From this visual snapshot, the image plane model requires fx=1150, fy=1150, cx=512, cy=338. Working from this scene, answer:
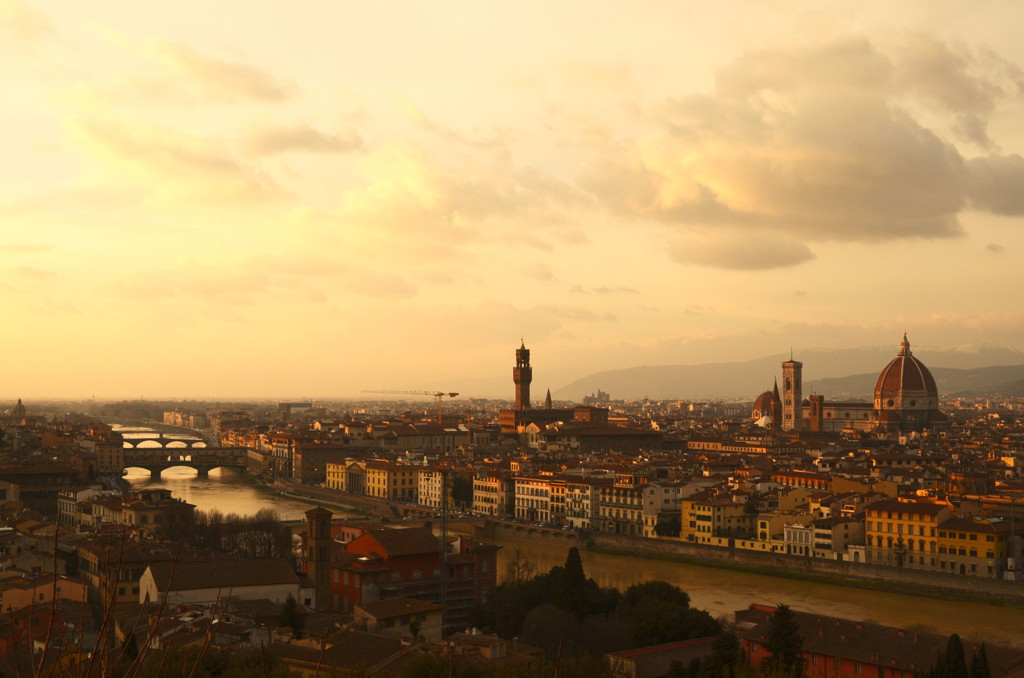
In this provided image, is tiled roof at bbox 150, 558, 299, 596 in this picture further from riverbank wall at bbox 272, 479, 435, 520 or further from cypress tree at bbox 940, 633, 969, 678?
riverbank wall at bbox 272, 479, 435, 520

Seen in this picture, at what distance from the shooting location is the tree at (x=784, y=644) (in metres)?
11.0

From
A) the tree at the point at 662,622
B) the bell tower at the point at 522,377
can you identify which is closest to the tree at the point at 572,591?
the tree at the point at 662,622

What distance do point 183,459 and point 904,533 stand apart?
31281mm

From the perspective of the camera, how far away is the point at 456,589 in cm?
1551

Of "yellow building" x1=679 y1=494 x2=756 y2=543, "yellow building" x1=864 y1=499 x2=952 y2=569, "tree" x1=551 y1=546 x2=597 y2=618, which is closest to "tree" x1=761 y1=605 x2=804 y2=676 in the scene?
"tree" x1=551 y1=546 x2=597 y2=618

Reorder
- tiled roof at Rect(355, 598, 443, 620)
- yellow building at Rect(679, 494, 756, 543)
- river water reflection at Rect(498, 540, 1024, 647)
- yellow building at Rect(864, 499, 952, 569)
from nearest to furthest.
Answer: tiled roof at Rect(355, 598, 443, 620), river water reflection at Rect(498, 540, 1024, 647), yellow building at Rect(864, 499, 952, 569), yellow building at Rect(679, 494, 756, 543)

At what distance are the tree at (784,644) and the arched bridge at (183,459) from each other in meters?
34.9

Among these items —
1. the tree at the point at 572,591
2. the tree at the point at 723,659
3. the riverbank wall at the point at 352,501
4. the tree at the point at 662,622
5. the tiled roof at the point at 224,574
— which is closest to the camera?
the tree at the point at 723,659

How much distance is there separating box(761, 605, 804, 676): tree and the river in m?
3.70

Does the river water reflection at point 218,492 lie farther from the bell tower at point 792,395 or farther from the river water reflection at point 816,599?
the bell tower at point 792,395

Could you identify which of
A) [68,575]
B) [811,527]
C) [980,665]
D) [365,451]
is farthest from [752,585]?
[365,451]

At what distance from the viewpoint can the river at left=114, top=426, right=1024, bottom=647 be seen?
632 inches

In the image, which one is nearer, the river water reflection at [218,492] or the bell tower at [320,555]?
the bell tower at [320,555]

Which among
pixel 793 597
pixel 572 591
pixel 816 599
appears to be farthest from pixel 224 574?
pixel 816 599
